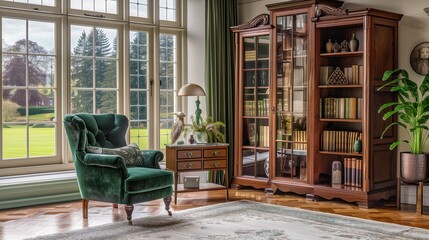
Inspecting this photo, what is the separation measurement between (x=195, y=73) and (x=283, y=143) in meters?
1.73

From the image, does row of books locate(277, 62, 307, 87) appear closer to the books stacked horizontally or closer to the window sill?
the books stacked horizontally

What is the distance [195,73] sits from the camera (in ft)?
25.6

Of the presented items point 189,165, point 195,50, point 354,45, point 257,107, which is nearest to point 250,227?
point 189,165

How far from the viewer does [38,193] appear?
20.2 ft

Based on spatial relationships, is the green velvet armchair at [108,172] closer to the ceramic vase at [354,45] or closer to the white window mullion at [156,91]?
the white window mullion at [156,91]

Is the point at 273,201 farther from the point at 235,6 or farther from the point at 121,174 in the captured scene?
the point at 235,6

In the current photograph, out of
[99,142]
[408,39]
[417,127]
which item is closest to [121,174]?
[99,142]

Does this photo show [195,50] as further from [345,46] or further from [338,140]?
[338,140]

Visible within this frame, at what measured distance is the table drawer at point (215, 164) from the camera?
6445 mm

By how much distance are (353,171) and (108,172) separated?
9.09 feet

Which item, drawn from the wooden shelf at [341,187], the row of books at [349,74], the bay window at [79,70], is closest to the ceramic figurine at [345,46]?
the row of books at [349,74]

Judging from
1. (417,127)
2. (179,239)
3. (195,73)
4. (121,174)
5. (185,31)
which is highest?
(185,31)

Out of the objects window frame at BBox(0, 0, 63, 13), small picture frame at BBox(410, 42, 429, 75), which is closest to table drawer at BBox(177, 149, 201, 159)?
window frame at BBox(0, 0, 63, 13)

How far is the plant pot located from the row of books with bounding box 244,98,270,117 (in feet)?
6.12
